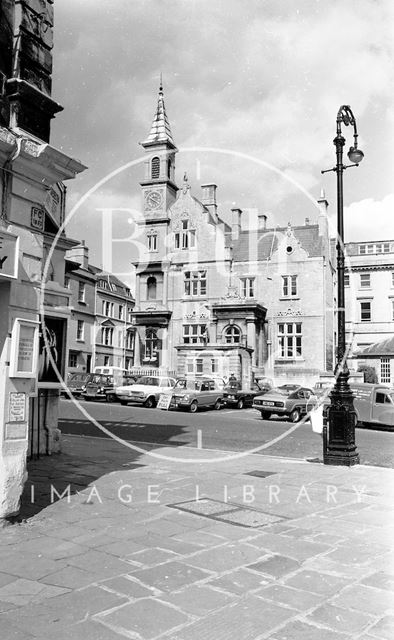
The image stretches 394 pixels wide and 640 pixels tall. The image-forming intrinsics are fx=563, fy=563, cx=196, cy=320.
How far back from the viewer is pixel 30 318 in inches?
261

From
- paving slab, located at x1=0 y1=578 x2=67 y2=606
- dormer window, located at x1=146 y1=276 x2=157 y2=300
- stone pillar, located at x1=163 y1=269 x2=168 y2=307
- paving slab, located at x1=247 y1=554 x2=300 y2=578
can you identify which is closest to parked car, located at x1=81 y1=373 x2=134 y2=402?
stone pillar, located at x1=163 y1=269 x2=168 y2=307

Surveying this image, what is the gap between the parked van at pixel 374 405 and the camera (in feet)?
71.3

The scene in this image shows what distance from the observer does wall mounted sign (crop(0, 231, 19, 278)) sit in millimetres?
6011

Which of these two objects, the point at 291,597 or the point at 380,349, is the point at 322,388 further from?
the point at 291,597

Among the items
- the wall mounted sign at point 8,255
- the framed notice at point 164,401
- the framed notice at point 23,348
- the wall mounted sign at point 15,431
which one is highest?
the wall mounted sign at point 8,255

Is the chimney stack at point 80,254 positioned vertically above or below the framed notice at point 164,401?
above

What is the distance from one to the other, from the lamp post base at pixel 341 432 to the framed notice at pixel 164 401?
16398mm

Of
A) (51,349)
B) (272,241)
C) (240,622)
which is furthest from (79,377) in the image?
(240,622)

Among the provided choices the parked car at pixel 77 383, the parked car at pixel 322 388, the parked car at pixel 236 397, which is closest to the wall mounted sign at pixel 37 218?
the parked car at pixel 322 388

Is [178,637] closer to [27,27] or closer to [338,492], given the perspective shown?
[338,492]

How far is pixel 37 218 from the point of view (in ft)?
22.1

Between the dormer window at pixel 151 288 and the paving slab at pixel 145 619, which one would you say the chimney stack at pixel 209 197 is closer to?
the dormer window at pixel 151 288

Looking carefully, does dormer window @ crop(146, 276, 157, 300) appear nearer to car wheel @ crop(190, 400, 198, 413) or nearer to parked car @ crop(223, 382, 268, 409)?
parked car @ crop(223, 382, 268, 409)

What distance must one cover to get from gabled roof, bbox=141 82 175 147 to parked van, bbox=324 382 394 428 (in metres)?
31.5
